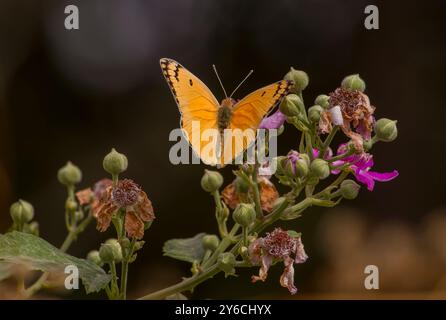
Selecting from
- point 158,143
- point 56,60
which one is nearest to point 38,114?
point 56,60

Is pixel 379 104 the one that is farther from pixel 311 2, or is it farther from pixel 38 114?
pixel 38 114

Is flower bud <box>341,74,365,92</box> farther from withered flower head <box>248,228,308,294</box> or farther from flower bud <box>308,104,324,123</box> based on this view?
withered flower head <box>248,228,308,294</box>

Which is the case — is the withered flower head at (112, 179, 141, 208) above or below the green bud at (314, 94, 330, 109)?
below

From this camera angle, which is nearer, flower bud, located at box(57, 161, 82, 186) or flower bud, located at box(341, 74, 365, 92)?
flower bud, located at box(341, 74, 365, 92)

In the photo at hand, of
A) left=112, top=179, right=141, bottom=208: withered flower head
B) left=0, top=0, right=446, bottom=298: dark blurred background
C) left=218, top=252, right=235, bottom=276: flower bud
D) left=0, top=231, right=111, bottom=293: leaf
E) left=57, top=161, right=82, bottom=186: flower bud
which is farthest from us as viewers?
left=0, top=0, right=446, bottom=298: dark blurred background

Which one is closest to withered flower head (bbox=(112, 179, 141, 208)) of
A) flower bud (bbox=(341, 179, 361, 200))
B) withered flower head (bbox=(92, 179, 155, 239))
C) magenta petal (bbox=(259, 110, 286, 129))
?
withered flower head (bbox=(92, 179, 155, 239))

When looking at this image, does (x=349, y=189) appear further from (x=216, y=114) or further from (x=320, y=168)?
(x=216, y=114)

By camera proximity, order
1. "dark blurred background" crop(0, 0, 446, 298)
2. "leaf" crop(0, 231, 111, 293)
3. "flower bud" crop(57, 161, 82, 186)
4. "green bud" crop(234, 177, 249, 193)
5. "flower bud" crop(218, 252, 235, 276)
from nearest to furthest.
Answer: "leaf" crop(0, 231, 111, 293) → "flower bud" crop(218, 252, 235, 276) → "green bud" crop(234, 177, 249, 193) → "flower bud" crop(57, 161, 82, 186) → "dark blurred background" crop(0, 0, 446, 298)

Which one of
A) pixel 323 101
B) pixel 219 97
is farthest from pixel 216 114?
pixel 219 97
